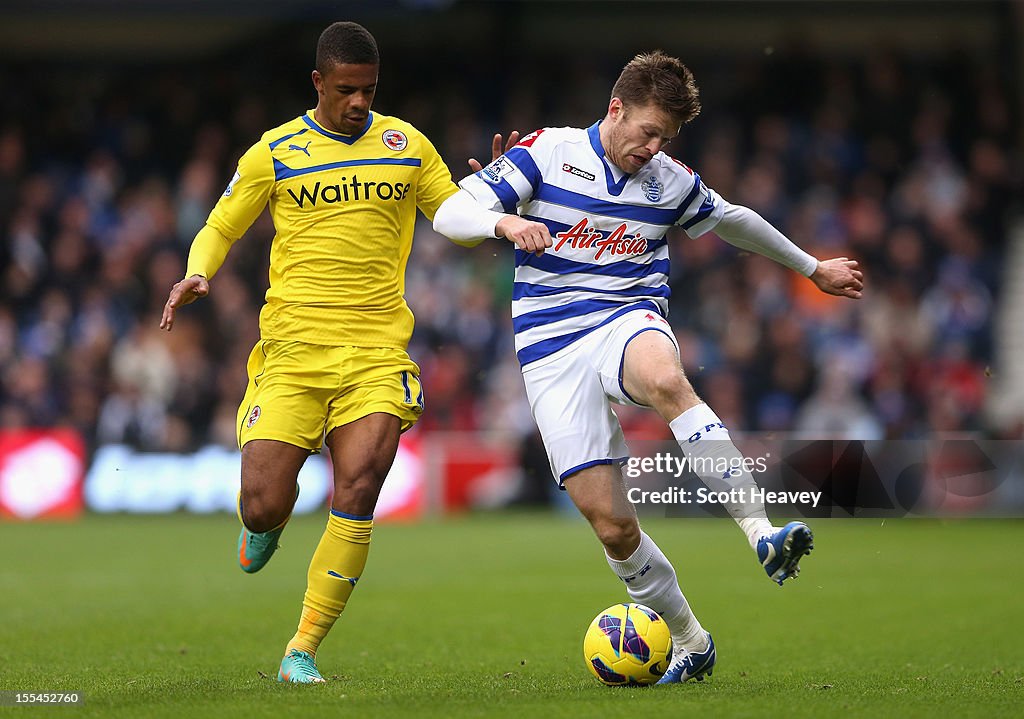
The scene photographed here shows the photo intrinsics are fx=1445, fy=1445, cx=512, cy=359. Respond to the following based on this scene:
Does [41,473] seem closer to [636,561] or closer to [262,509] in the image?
[262,509]

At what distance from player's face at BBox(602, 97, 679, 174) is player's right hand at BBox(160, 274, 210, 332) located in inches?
69.2

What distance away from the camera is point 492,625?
840 cm

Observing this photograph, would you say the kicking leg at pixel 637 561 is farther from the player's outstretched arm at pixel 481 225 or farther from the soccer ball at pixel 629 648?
the player's outstretched arm at pixel 481 225

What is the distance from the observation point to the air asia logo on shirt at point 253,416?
6.05 metres

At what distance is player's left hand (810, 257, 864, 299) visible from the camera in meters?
6.25

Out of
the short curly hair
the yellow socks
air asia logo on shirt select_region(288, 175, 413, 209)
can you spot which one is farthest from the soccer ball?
the short curly hair

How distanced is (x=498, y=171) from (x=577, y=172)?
1.08 ft

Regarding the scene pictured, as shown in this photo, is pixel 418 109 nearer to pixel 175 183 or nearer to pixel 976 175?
pixel 175 183

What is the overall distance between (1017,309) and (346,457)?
656 inches

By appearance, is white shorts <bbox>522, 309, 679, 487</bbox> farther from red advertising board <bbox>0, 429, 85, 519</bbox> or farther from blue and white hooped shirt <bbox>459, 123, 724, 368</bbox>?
red advertising board <bbox>0, 429, 85, 519</bbox>

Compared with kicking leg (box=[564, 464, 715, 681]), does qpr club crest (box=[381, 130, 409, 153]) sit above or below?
above

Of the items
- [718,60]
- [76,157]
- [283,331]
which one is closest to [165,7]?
[76,157]

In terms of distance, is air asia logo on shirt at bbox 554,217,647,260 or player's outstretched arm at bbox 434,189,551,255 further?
air asia logo on shirt at bbox 554,217,647,260

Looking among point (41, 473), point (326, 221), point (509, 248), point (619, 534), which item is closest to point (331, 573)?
point (619, 534)
